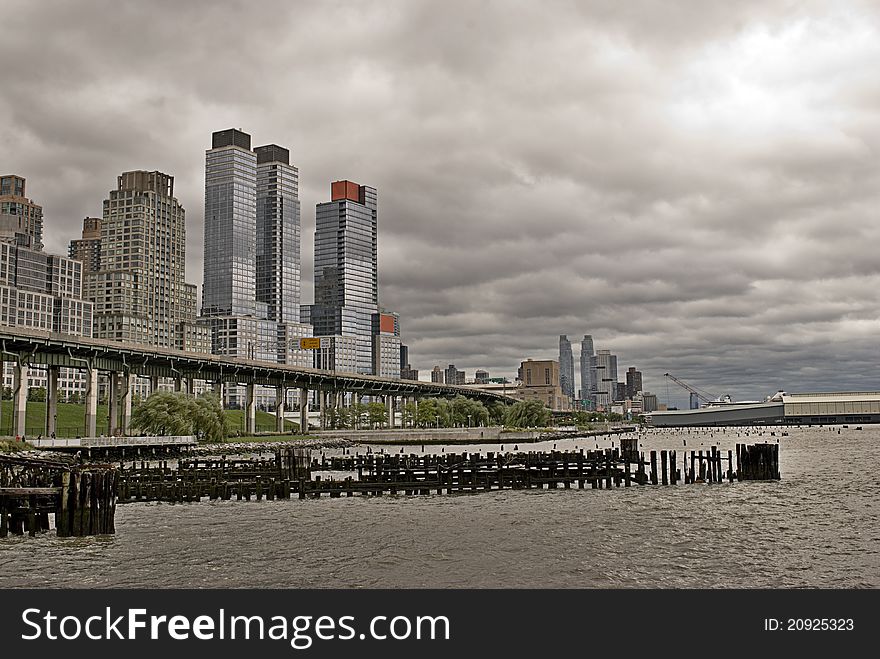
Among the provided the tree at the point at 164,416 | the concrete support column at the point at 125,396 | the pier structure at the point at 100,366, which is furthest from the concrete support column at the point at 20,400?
the concrete support column at the point at 125,396

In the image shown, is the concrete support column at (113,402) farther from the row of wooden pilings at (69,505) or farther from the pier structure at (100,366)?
the row of wooden pilings at (69,505)

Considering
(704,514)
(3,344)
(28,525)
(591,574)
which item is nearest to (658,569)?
(591,574)

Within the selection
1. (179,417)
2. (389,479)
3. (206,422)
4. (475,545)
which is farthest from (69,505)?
(206,422)

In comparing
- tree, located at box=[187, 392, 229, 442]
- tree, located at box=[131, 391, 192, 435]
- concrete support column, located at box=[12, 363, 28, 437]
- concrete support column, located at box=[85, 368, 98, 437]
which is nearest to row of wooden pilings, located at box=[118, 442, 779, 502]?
tree, located at box=[131, 391, 192, 435]

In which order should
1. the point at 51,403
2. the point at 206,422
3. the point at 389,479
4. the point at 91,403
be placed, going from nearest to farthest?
the point at 389,479 → the point at 51,403 → the point at 206,422 → the point at 91,403

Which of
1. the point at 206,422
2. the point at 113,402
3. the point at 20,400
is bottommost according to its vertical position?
the point at 206,422

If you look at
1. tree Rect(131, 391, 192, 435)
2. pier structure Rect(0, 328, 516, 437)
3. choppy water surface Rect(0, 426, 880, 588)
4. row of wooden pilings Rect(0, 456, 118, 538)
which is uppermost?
pier structure Rect(0, 328, 516, 437)

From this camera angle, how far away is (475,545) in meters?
36.9

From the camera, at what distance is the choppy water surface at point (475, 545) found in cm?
2959

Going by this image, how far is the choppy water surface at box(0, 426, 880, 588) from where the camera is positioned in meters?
29.6

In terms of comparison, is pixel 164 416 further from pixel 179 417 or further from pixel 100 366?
pixel 100 366

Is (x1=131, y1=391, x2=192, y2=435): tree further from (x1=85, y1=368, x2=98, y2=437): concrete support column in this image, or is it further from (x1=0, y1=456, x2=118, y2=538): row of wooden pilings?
(x1=0, y1=456, x2=118, y2=538): row of wooden pilings
